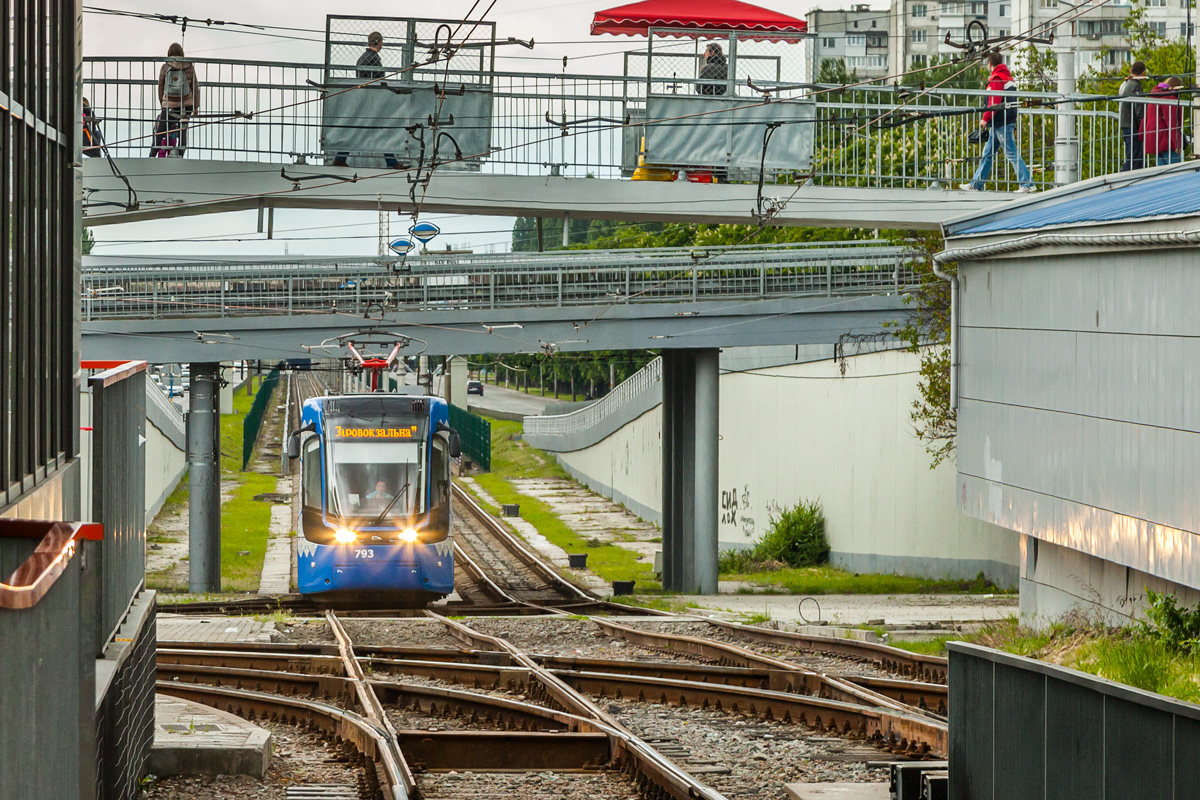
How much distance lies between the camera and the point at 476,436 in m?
60.1

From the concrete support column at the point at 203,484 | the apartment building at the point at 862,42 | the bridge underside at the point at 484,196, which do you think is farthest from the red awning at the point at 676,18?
the apartment building at the point at 862,42

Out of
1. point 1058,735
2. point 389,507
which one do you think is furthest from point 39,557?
point 389,507

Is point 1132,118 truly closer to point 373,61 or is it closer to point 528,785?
point 373,61

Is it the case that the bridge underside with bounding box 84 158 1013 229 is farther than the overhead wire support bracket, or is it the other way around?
the bridge underside with bounding box 84 158 1013 229

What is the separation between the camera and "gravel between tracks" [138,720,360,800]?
8.84 m

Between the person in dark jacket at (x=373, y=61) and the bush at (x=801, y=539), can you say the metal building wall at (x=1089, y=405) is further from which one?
the bush at (x=801, y=539)

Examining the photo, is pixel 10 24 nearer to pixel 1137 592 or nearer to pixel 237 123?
pixel 1137 592

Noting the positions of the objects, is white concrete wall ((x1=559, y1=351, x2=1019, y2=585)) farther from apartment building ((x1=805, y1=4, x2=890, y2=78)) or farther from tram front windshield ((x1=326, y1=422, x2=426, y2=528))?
apartment building ((x1=805, y1=4, x2=890, y2=78))

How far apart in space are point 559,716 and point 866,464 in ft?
61.0

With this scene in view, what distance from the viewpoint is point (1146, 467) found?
39.8ft

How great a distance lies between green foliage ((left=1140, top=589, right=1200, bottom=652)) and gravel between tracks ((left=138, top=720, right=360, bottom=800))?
238 inches

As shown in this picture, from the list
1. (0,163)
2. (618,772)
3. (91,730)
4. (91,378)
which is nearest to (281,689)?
(618,772)

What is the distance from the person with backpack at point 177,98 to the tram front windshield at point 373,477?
483 cm

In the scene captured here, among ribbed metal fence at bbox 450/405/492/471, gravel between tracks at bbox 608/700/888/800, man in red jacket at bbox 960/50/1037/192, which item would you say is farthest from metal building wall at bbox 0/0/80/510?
ribbed metal fence at bbox 450/405/492/471
